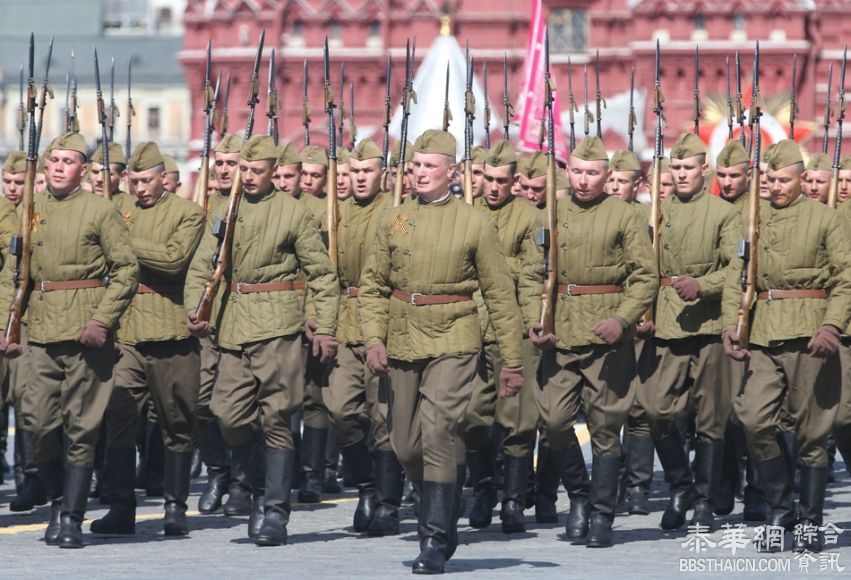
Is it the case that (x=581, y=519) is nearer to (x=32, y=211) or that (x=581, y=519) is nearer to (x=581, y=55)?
(x=32, y=211)

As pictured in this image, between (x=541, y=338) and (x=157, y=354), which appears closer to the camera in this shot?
(x=541, y=338)

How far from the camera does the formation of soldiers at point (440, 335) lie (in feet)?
36.6

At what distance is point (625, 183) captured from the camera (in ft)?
45.1

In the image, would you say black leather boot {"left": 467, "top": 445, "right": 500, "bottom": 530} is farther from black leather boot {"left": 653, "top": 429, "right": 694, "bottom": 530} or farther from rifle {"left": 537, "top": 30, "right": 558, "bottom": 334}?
rifle {"left": 537, "top": 30, "right": 558, "bottom": 334}

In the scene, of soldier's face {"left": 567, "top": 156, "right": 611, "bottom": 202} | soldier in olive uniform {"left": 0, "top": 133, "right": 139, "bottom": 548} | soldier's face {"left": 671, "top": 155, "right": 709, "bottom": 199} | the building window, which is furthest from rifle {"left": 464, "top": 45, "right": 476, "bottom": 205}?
the building window

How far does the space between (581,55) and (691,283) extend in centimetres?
5427

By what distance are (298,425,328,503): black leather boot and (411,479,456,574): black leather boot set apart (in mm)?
3292

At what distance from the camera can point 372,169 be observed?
13.5 m

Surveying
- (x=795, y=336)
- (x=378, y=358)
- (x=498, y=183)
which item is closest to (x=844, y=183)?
(x=498, y=183)

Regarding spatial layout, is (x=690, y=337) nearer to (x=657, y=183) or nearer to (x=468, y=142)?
(x=657, y=183)

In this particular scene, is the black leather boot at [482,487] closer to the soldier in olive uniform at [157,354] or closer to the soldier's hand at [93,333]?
the soldier in olive uniform at [157,354]

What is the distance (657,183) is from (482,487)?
251 centimetres

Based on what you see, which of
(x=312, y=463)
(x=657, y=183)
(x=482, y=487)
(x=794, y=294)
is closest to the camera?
(x=794, y=294)

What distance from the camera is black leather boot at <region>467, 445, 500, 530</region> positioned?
41.9 ft
